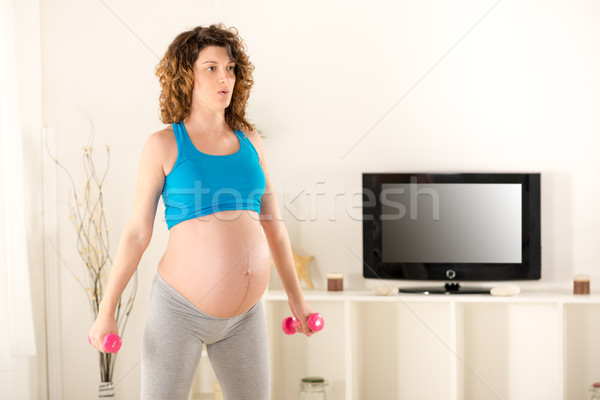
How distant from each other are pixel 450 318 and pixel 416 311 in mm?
257

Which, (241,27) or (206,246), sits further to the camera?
(241,27)

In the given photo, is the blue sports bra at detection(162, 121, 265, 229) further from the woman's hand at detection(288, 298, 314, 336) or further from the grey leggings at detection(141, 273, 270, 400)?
the woman's hand at detection(288, 298, 314, 336)

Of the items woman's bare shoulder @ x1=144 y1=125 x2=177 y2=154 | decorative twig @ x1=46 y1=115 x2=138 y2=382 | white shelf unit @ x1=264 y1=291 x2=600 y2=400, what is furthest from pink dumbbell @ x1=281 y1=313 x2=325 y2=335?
decorative twig @ x1=46 y1=115 x2=138 y2=382

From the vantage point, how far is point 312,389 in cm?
318

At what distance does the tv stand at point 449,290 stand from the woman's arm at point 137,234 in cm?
185

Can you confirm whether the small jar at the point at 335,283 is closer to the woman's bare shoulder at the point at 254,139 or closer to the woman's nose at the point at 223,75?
the woman's bare shoulder at the point at 254,139

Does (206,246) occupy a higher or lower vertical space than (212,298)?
higher

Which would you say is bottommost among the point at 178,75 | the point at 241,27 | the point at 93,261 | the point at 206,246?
the point at 93,261

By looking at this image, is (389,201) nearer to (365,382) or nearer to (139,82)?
(365,382)

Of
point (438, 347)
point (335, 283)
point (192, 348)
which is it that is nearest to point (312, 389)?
point (335, 283)

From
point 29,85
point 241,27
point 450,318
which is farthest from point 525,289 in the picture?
point 29,85

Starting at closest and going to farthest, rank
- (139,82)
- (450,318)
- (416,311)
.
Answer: (450,318) < (416,311) < (139,82)

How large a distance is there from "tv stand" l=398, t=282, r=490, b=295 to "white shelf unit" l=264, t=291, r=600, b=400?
62 millimetres

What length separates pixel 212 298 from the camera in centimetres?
158
